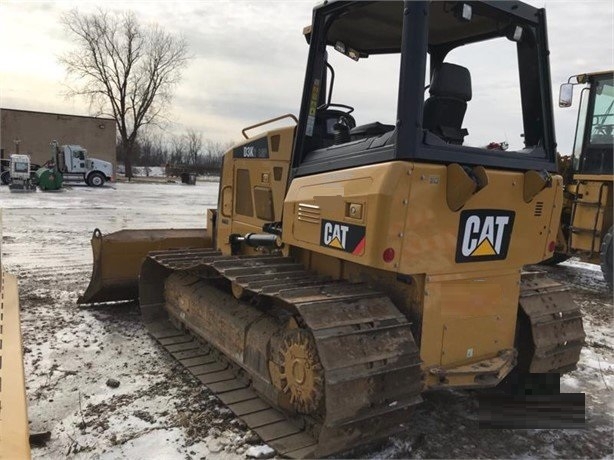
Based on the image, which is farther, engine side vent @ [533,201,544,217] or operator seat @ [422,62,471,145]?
engine side vent @ [533,201,544,217]

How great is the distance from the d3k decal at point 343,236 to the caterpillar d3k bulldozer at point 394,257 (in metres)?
0.01

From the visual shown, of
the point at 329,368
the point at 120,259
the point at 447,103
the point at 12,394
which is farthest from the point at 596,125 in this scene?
the point at 12,394

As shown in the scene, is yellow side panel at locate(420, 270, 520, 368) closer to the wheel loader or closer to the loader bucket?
the loader bucket

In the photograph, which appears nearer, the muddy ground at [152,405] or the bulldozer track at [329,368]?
the bulldozer track at [329,368]

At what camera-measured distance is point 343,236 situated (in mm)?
3096

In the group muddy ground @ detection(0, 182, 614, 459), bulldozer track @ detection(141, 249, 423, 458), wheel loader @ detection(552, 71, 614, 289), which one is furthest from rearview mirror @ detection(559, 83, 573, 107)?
bulldozer track @ detection(141, 249, 423, 458)

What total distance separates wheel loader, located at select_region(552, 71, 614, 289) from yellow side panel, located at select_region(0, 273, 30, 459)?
26.4 ft

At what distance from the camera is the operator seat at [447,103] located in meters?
3.19

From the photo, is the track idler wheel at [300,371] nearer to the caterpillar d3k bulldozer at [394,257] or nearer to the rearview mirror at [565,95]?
the caterpillar d3k bulldozer at [394,257]

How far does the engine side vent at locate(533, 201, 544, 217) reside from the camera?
137 inches

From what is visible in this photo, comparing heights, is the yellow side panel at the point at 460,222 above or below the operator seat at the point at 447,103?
below

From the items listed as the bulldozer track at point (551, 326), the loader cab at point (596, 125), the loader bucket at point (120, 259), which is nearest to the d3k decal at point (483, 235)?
the bulldozer track at point (551, 326)

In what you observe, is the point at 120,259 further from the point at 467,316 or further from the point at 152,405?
the point at 467,316

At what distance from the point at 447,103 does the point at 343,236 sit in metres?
1.06
